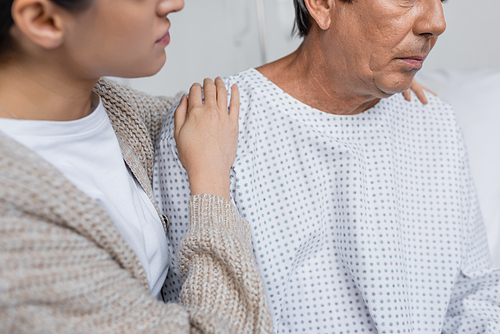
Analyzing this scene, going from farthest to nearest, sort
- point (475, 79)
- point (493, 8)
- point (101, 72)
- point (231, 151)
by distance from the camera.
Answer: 1. point (493, 8)
2. point (475, 79)
3. point (231, 151)
4. point (101, 72)

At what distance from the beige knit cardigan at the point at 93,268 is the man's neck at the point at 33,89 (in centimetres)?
11

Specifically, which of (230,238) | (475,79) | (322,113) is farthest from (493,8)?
(230,238)

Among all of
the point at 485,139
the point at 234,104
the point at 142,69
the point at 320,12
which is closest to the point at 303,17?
the point at 320,12

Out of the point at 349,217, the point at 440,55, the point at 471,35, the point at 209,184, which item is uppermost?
the point at 471,35

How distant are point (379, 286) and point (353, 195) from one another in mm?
223

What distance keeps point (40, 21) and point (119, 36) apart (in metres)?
0.12

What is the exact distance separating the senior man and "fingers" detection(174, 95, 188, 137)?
63 millimetres

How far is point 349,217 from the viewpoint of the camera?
1.11m

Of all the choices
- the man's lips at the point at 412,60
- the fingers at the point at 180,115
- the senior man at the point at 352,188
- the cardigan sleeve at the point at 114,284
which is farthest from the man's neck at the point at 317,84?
the cardigan sleeve at the point at 114,284

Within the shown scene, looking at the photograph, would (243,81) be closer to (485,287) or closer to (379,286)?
(379,286)

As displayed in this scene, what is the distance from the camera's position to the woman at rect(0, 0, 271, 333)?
0.66 meters

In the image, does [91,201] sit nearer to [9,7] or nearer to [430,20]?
[9,7]

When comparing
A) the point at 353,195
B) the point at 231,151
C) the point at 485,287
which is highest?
the point at 231,151

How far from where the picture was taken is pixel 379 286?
1065 mm
